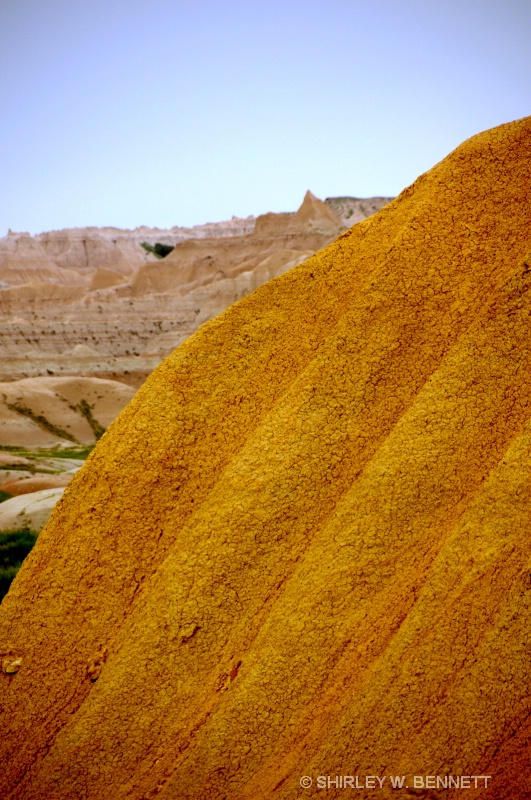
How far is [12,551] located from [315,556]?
1025cm

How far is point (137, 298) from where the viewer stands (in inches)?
2616

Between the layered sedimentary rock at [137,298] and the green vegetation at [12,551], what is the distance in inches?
1719

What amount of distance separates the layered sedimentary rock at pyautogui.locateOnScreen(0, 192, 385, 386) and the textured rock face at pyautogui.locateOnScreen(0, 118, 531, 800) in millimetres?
52631

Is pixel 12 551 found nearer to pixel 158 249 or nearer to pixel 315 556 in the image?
pixel 315 556

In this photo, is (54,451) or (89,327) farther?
(89,327)

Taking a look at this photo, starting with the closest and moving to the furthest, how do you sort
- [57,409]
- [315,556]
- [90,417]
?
[315,556] < [57,409] < [90,417]

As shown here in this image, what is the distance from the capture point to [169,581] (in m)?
4.74

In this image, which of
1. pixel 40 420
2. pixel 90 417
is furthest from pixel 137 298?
pixel 40 420

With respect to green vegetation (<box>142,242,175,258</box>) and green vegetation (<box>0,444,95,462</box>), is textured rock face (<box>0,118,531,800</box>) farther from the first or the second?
green vegetation (<box>142,242,175,258</box>)

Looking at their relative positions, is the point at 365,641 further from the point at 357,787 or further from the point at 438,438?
the point at 438,438

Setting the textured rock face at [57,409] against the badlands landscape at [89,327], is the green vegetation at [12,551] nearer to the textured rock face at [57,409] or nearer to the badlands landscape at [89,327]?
the badlands landscape at [89,327]

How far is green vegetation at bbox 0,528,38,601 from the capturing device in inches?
425

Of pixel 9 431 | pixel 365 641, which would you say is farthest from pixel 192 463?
pixel 9 431

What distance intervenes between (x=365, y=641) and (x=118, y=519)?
2399 mm
